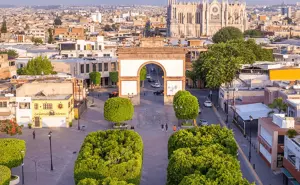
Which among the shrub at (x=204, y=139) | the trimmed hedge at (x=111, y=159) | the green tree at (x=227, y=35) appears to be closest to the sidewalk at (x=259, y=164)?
the shrub at (x=204, y=139)

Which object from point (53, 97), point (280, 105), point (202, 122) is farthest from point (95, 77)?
point (280, 105)

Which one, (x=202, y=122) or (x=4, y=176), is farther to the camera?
(x=202, y=122)

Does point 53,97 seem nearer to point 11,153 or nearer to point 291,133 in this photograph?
point 11,153

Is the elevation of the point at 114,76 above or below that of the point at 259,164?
above

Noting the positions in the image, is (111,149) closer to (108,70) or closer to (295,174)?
(295,174)

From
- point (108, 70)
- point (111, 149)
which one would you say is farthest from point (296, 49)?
point (111, 149)

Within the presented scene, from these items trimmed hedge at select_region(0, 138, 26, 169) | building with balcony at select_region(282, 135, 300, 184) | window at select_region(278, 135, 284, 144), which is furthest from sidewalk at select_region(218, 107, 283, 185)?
trimmed hedge at select_region(0, 138, 26, 169)

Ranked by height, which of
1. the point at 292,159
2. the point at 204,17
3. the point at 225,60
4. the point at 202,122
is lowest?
the point at 202,122
